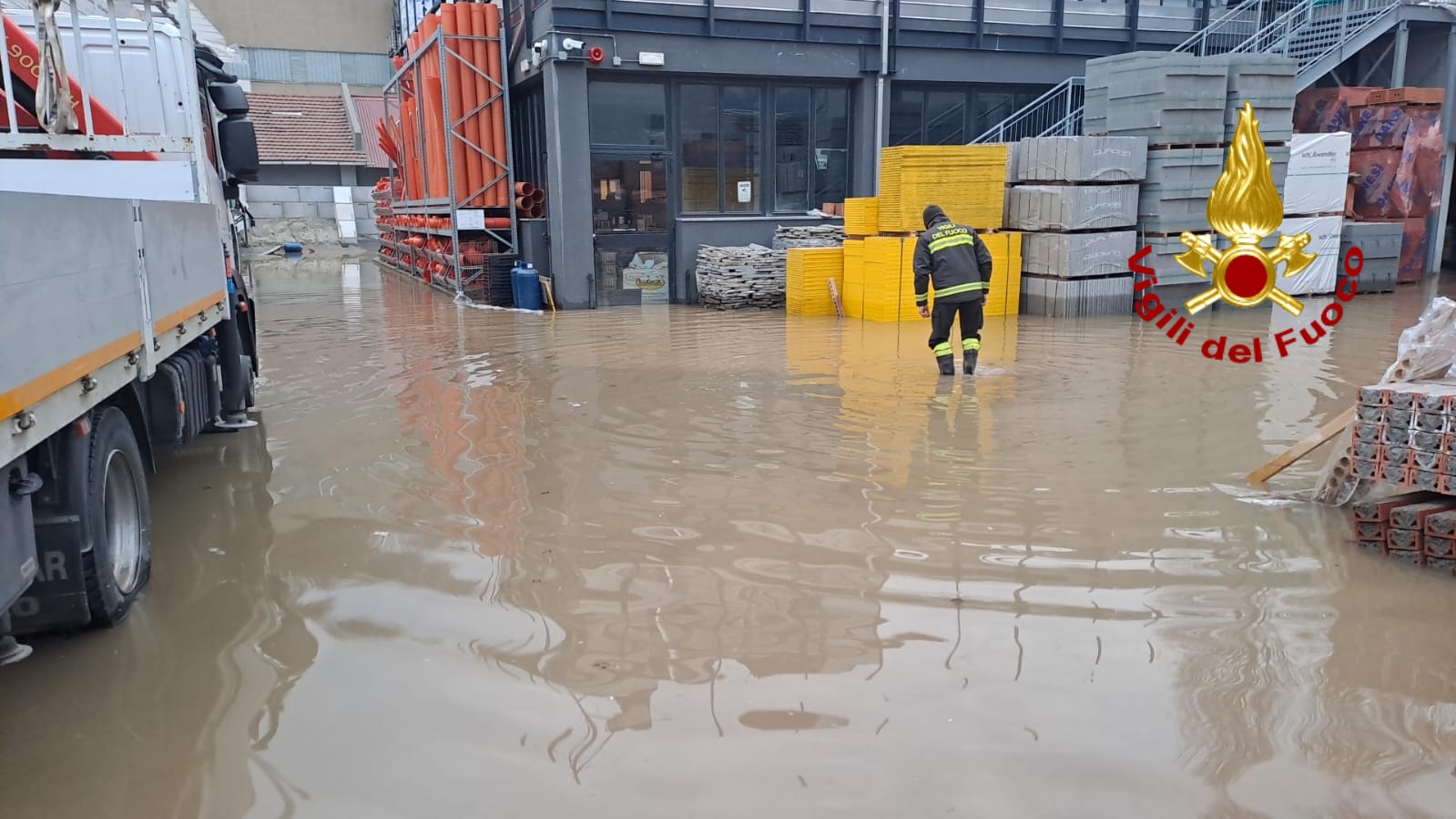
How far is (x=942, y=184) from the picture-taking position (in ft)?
46.9

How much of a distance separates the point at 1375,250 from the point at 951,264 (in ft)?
38.3

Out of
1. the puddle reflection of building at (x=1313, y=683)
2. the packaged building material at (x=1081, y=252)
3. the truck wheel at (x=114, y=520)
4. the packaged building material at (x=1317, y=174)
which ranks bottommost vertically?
the puddle reflection of building at (x=1313, y=683)

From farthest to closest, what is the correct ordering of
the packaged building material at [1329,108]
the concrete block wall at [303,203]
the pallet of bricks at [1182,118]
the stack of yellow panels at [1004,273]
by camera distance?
1. the concrete block wall at [303,203]
2. the packaged building material at [1329,108]
3. the stack of yellow panels at [1004,273]
4. the pallet of bricks at [1182,118]

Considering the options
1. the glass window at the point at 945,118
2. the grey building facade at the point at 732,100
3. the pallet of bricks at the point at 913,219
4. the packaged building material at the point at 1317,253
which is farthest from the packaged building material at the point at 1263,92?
the glass window at the point at 945,118

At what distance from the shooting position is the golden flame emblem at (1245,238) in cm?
1362

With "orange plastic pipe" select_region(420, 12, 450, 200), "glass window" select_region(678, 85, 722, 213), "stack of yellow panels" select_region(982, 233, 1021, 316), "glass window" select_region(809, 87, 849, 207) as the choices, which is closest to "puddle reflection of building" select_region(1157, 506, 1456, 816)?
"stack of yellow panels" select_region(982, 233, 1021, 316)

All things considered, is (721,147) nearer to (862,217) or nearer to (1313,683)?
(862,217)

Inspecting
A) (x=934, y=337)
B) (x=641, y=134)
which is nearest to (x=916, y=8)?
(x=641, y=134)

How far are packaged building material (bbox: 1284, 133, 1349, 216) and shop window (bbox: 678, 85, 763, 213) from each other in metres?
8.47

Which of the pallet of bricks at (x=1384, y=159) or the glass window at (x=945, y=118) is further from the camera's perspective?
the glass window at (x=945, y=118)

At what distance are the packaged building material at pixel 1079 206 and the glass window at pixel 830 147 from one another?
4.56 meters

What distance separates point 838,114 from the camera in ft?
60.4

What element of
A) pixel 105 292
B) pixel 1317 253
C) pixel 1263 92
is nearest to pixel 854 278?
pixel 1263 92

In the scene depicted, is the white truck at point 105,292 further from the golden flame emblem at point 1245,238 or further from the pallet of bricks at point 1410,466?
the golden flame emblem at point 1245,238
